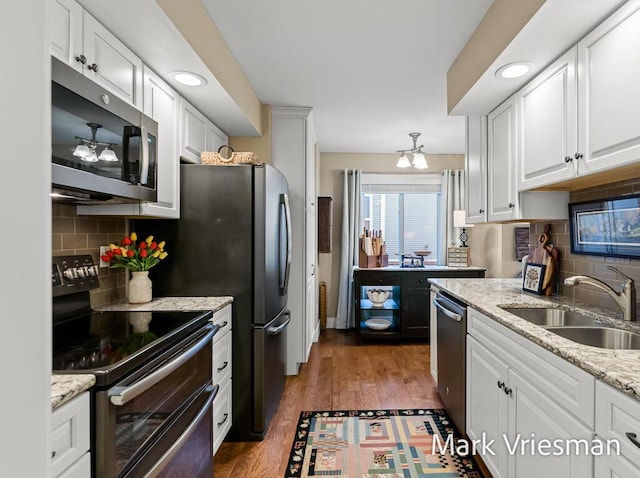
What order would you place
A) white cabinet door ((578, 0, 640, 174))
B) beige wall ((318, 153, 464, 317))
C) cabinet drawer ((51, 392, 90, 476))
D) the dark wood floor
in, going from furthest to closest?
beige wall ((318, 153, 464, 317)) < the dark wood floor < white cabinet door ((578, 0, 640, 174)) < cabinet drawer ((51, 392, 90, 476))

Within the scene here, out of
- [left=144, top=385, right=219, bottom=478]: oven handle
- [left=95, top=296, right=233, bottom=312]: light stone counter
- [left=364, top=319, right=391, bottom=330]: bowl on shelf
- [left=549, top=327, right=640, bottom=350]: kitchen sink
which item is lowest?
[left=364, top=319, right=391, bottom=330]: bowl on shelf

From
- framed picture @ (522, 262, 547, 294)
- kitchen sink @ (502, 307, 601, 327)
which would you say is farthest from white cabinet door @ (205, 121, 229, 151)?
framed picture @ (522, 262, 547, 294)

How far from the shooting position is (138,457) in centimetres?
118

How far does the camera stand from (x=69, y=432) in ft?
3.05

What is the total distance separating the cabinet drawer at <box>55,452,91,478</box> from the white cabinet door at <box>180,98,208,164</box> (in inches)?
67.6

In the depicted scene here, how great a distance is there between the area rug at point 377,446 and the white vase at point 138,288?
1242 millimetres

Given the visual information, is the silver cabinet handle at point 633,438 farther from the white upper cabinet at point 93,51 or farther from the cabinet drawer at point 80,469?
the white upper cabinet at point 93,51

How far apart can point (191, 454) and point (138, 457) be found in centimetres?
43

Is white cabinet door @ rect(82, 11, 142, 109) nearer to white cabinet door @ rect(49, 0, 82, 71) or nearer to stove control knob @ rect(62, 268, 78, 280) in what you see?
white cabinet door @ rect(49, 0, 82, 71)

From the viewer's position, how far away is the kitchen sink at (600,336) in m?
1.47

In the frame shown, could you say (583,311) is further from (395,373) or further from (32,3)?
(32,3)

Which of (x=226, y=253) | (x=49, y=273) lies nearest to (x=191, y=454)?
(x=226, y=253)

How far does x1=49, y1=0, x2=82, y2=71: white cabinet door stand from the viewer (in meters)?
1.23

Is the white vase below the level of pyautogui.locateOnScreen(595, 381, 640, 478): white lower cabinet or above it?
above
